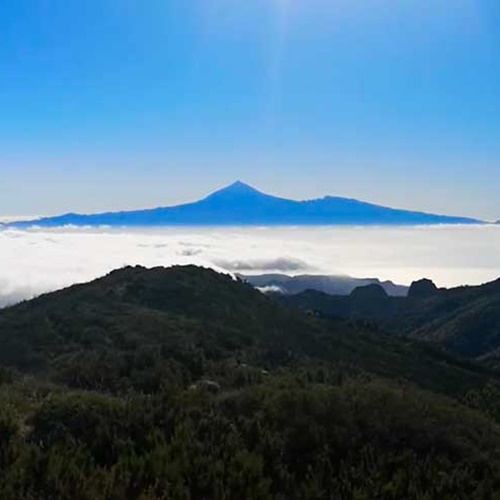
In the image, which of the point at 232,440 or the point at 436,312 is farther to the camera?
the point at 436,312

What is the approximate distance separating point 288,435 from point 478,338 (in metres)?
88.6

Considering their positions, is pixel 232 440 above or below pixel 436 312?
above

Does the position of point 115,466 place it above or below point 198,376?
above

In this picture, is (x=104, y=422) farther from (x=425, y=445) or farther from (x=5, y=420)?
(x=425, y=445)

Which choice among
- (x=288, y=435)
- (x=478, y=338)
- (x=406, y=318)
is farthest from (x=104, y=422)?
(x=406, y=318)

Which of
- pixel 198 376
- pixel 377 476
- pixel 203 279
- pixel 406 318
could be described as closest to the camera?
pixel 377 476

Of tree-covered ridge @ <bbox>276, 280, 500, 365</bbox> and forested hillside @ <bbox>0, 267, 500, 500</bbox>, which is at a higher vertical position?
forested hillside @ <bbox>0, 267, 500, 500</bbox>

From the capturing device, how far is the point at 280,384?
16.0 m

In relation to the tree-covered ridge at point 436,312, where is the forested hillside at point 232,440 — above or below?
above

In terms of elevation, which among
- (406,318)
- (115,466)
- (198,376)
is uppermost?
(115,466)

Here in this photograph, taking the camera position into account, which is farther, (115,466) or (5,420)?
(5,420)

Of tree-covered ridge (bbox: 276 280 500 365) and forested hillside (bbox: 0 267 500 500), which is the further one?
tree-covered ridge (bbox: 276 280 500 365)

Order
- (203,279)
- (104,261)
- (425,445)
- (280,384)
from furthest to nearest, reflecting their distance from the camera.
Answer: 1. (104,261)
2. (203,279)
3. (280,384)
4. (425,445)

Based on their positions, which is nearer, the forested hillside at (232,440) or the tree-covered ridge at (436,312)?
the forested hillside at (232,440)
